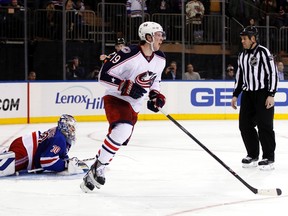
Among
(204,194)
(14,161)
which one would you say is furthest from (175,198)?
(14,161)

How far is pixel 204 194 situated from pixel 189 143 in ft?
12.0

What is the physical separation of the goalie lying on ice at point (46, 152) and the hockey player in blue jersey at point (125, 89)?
61cm

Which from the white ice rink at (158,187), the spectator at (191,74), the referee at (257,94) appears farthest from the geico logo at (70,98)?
the referee at (257,94)

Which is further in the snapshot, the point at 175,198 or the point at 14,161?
the point at 14,161

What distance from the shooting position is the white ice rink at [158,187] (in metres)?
5.10

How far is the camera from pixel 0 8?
13523 mm

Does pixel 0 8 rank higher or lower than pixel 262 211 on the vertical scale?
higher

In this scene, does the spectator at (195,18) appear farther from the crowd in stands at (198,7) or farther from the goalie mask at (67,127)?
the goalie mask at (67,127)

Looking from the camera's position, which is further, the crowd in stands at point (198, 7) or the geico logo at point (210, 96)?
the crowd in stands at point (198, 7)

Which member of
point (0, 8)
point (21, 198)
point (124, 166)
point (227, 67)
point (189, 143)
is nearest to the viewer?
→ point (21, 198)

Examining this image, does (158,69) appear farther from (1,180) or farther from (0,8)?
(0,8)

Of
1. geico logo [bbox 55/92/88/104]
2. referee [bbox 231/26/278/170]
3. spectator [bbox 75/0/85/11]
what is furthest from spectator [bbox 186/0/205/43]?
referee [bbox 231/26/278/170]

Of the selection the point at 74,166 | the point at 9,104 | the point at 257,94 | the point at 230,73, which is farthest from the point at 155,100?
the point at 230,73

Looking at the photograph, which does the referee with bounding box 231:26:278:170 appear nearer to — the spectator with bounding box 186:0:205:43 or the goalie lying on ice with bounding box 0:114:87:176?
the goalie lying on ice with bounding box 0:114:87:176
